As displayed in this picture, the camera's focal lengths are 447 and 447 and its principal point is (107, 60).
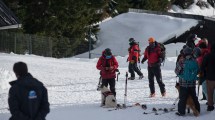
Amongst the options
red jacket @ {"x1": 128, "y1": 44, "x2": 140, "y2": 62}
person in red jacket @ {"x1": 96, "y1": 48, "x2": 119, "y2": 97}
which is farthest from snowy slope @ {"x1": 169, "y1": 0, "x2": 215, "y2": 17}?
person in red jacket @ {"x1": 96, "y1": 48, "x2": 119, "y2": 97}

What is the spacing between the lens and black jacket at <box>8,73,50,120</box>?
578 centimetres

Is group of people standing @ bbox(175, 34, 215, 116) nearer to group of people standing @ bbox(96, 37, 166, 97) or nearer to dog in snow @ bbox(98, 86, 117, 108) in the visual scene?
dog in snow @ bbox(98, 86, 117, 108)

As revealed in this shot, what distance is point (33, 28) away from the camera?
3450 centimetres

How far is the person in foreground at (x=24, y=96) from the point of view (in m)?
5.79

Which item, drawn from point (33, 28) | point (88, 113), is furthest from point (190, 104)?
point (33, 28)

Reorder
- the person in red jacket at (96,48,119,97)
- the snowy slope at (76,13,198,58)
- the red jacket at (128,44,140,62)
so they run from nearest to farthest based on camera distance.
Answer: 1. the person in red jacket at (96,48,119,97)
2. the red jacket at (128,44,140,62)
3. the snowy slope at (76,13,198,58)

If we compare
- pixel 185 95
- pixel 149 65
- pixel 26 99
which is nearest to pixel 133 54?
pixel 149 65

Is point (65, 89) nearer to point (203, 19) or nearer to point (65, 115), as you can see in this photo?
point (65, 115)

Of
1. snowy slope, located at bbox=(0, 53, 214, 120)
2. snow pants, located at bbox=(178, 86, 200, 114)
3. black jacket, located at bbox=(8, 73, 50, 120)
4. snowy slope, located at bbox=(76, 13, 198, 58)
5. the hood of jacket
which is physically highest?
snowy slope, located at bbox=(76, 13, 198, 58)

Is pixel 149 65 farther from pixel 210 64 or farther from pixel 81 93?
pixel 210 64

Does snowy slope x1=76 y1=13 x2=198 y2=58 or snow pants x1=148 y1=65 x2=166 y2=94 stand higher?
snowy slope x1=76 y1=13 x2=198 y2=58

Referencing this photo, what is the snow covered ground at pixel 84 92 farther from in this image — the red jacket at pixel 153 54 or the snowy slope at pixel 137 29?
the snowy slope at pixel 137 29

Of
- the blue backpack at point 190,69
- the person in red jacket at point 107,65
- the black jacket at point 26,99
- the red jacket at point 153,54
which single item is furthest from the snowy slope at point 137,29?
the black jacket at point 26,99

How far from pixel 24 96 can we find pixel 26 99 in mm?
48
